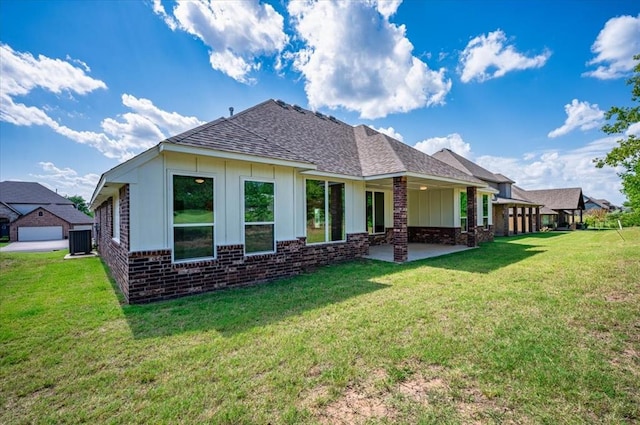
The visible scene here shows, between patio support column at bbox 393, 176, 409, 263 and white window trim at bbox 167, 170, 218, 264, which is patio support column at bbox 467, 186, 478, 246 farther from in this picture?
white window trim at bbox 167, 170, 218, 264

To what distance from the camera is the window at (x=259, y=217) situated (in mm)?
7355

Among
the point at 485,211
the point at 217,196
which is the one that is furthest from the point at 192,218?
the point at 485,211

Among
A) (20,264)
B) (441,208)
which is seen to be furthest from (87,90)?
(441,208)

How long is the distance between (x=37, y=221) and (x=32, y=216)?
0.71m

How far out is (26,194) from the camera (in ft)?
125

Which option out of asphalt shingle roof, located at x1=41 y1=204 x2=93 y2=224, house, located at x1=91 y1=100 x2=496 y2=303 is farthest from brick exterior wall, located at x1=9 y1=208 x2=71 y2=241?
house, located at x1=91 y1=100 x2=496 y2=303

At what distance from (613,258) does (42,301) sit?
16.7m

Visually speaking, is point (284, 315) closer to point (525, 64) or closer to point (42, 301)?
point (42, 301)

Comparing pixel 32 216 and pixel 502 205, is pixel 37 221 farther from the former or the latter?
pixel 502 205

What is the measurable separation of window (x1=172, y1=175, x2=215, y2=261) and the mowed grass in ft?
3.81

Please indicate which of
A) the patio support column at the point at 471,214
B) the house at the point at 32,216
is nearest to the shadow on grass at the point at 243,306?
the patio support column at the point at 471,214

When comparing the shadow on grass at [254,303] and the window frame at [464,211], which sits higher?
the window frame at [464,211]

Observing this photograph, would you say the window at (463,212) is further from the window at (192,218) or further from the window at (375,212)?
the window at (192,218)

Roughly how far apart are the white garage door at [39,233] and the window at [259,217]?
3883 cm
